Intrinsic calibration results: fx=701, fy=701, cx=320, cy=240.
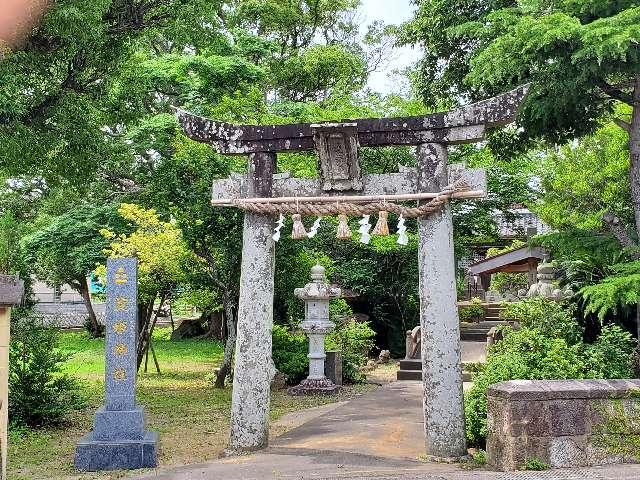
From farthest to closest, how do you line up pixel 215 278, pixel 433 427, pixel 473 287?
pixel 473 287 → pixel 215 278 → pixel 433 427

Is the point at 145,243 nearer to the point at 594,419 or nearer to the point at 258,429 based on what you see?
the point at 258,429

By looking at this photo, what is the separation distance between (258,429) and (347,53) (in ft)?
67.9

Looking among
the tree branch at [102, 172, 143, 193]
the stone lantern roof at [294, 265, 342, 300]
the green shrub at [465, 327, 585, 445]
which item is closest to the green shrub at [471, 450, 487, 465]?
the green shrub at [465, 327, 585, 445]

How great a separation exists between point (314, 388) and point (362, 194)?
8340 mm

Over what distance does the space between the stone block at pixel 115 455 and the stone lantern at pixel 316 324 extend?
7.75 m

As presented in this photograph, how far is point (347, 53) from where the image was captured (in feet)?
90.8

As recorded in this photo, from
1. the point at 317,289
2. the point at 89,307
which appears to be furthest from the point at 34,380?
the point at 89,307

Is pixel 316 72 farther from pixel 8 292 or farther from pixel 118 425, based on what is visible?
pixel 8 292

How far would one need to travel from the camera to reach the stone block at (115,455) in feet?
30.7

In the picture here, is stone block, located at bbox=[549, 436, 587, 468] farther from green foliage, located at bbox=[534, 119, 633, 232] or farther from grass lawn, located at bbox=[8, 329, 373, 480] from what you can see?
green foliage, located at bbox=[534, 119, 633, 232]

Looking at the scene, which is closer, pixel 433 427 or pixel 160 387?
pixel 433 427

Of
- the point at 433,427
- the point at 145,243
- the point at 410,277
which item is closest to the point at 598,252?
the point at 433,427

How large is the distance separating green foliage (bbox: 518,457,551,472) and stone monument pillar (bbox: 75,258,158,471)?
16.1ft

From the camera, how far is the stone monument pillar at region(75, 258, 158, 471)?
941cm
